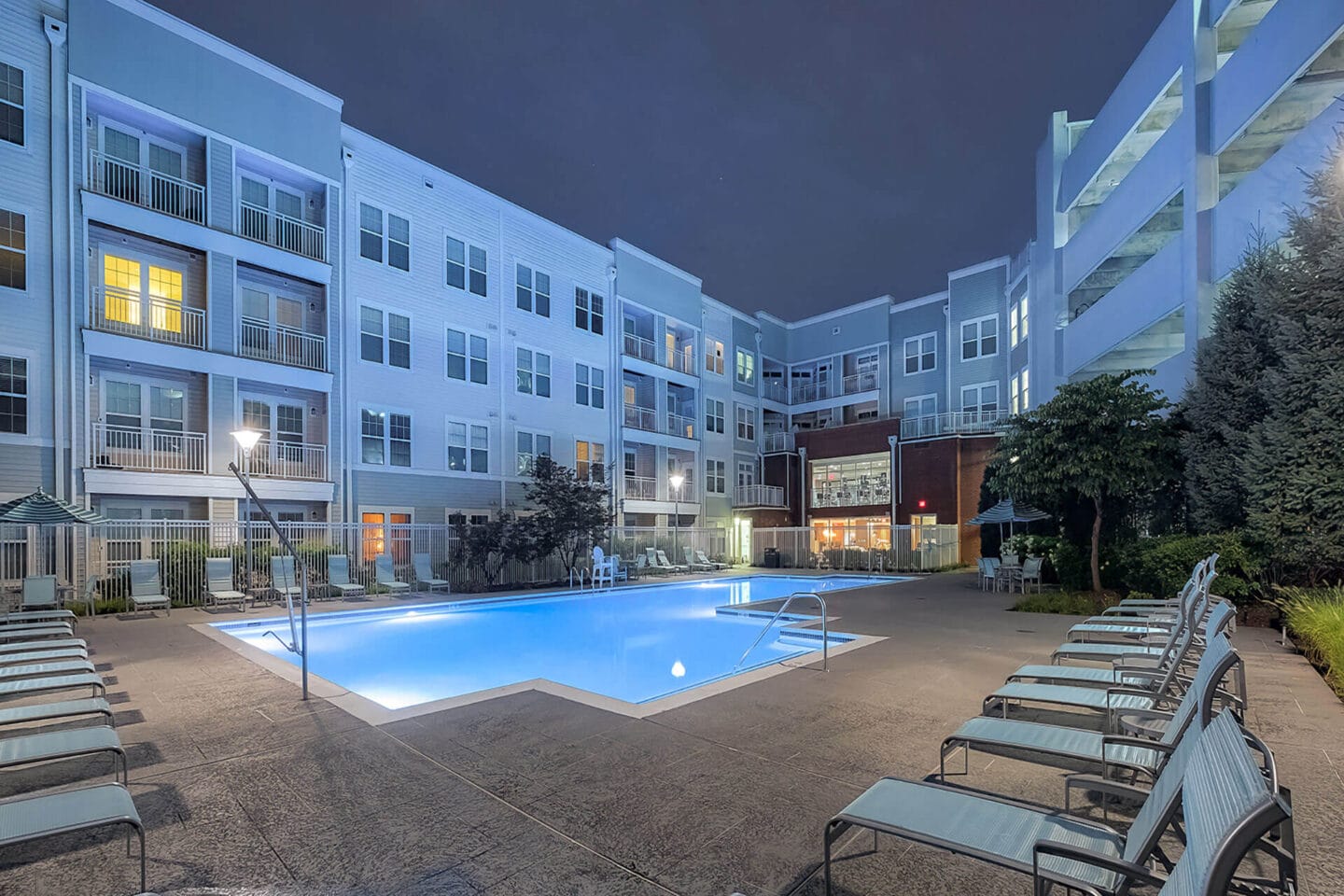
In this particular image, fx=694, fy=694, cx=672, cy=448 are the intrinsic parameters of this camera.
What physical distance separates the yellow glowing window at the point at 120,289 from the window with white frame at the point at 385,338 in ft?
16.4

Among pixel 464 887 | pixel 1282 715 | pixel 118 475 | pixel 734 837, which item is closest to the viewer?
pixel 464 887

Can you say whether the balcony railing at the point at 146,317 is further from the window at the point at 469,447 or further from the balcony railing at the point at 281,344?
the window at the point at 469,447

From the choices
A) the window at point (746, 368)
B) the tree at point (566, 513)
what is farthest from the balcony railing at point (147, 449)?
the window at point (746, 368)

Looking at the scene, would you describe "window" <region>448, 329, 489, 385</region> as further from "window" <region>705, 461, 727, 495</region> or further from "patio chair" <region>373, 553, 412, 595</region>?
"window" <region>705, 461, 727, 495</region>

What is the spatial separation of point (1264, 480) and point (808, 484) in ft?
74.5

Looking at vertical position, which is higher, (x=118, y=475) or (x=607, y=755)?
(x=118, y=475)

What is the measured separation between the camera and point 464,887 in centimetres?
316

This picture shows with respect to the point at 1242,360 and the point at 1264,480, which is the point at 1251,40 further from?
the point at 1264,480

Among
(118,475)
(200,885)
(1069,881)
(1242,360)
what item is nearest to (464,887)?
(200,885)

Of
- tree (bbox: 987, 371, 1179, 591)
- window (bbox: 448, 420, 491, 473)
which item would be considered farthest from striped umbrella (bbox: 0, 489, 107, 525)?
tree (bbox: 987, 371, 1179, 591)

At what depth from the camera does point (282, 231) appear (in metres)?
18.7

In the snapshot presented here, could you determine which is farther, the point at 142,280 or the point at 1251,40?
the point at 142,280

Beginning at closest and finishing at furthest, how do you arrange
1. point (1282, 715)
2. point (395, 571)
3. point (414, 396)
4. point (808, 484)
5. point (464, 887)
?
point (464, 887) < point (1282, 715) < point (395, 571) < point (414, 396) < point (808, 484)

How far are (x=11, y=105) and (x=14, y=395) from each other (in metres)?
6.00
